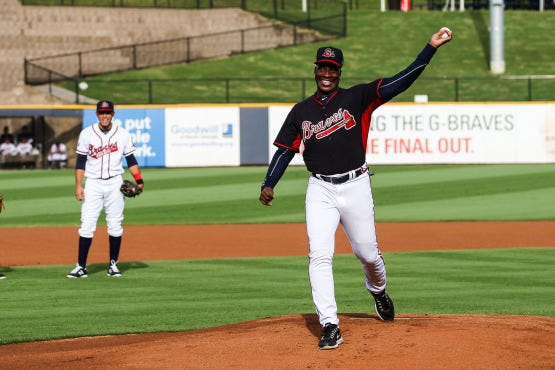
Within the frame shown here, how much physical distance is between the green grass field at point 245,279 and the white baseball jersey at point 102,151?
1.35 metres

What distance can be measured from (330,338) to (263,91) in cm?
3347

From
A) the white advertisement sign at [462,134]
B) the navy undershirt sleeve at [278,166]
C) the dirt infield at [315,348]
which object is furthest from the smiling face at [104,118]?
the white advertisement sign at [462,134]

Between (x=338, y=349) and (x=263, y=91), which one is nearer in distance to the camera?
(x=338, y=349)

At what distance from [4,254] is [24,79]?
2431 cm

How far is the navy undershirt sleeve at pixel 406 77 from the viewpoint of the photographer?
7.97 m

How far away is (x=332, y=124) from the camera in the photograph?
26.9 feet

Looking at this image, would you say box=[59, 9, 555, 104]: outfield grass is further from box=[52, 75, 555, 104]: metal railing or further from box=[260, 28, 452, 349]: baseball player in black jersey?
box=[260, 28, 452, 349]: baseball player in black jersey

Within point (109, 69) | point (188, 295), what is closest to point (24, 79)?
point (109, 69)

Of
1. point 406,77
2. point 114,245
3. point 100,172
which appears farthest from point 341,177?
point 114,245

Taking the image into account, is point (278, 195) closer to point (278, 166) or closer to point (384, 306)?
point (384, 306)

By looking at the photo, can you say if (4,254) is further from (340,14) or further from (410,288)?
(340,14)

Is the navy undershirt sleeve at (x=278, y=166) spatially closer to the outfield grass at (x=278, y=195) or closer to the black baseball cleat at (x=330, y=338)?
the black baseball cleat at (x=330, y=338)

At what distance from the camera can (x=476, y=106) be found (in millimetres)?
30781

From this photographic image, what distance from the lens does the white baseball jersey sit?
44.0ft
